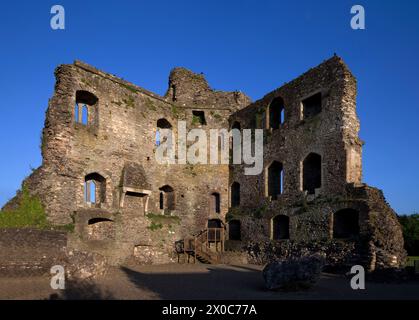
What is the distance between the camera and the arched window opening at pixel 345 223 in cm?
1554

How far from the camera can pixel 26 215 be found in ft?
49.4

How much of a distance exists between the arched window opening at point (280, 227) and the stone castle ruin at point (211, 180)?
50 mm

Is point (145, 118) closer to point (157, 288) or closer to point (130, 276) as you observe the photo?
point (130, 276)

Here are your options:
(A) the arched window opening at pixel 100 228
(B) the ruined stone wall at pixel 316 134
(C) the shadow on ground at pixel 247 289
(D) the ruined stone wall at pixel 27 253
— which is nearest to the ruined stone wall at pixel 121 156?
(A) the arched window opening at pixel 100 228

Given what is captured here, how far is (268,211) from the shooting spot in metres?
19.1

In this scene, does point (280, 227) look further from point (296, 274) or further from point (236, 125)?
point (296, 274)

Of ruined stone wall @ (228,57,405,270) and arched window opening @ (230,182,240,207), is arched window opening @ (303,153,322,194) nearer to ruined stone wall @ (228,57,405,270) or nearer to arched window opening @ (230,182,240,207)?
ruined stone wall @ (228,57,405,270)

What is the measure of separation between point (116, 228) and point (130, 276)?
447cm

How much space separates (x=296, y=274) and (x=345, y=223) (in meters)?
6.47

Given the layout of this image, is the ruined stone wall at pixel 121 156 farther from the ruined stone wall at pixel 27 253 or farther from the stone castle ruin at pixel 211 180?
the ruined stone wall at pixel 27 253

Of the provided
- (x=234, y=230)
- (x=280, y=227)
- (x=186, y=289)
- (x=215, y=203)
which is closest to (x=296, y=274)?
(x=186, y=289)

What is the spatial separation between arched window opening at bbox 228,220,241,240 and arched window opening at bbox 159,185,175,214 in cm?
350

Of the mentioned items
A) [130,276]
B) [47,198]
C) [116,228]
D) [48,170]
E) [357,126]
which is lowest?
[130,276]

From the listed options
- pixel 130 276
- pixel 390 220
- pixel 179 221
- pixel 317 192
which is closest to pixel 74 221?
pixel 130 276
